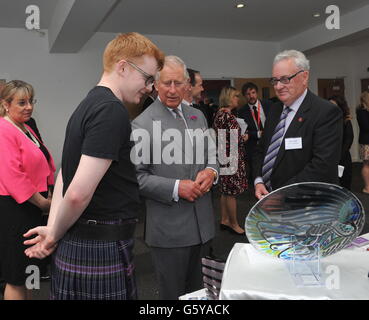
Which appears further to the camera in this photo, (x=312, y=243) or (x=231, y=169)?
(x=231, y=169)

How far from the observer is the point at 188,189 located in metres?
1.48

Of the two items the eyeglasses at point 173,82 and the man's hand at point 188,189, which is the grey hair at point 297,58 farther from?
the man's hand at point 188,189

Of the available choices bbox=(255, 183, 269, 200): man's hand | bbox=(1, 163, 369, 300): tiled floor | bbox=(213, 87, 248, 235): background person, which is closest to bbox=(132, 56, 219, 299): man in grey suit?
bbox=(255, 183, 269, 200): man's hand

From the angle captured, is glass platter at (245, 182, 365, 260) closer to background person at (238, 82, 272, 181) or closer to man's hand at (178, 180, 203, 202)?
man's hand at (178, 180, 203, 202)

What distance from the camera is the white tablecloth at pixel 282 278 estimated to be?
812 millimetres

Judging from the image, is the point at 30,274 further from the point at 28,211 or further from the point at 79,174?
the point at 79,174

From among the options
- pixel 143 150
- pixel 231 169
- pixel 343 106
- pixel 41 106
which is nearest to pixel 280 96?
pixel 143 150

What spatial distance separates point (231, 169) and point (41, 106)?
3778mm

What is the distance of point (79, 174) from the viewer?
996 mm

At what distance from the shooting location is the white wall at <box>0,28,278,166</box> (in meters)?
5.60

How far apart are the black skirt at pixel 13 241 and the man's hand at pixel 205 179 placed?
3.06ft

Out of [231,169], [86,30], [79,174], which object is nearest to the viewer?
[79,174]
